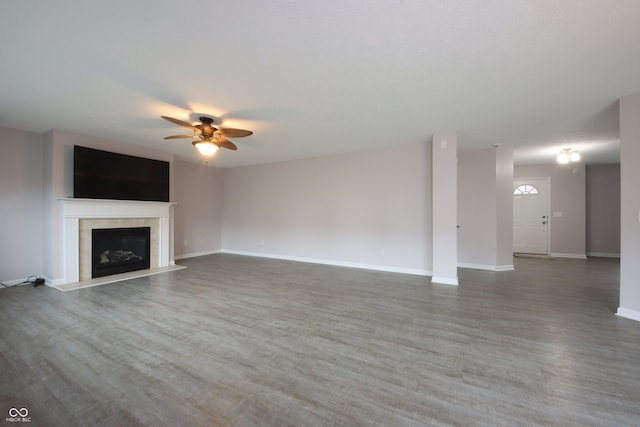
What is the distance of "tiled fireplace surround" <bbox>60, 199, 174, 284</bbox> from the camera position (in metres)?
4.10

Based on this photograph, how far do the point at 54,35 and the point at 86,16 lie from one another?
435 millimetres

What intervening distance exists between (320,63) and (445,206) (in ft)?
9.93

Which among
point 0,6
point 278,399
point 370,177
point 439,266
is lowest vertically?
point 278,399

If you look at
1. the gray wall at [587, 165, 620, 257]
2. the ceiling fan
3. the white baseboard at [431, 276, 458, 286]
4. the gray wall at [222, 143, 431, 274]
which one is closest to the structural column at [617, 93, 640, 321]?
the white baseboard at [431, 276, 458, 286]

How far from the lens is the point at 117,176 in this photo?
15.1 ft

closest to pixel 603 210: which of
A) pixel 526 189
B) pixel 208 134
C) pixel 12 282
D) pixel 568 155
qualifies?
pixel 526 189

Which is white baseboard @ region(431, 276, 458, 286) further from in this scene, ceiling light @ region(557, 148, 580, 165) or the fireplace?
the fireplace

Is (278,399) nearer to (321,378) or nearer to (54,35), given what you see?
(321,378)

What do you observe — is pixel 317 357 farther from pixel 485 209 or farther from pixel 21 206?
pixel 21 206

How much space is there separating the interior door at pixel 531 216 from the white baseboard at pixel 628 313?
5013mm

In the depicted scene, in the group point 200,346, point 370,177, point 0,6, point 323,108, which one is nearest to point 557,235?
point 370,177

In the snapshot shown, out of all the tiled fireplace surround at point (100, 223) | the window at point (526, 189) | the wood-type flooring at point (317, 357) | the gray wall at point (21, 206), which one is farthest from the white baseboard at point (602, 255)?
the gray wall at point (21, 206)

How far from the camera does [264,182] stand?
6801mm

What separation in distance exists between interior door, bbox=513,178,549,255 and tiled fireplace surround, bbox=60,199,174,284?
903 centimetres
